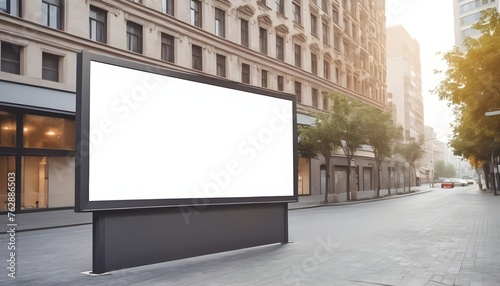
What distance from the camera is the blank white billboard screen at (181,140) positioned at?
23.6 feet

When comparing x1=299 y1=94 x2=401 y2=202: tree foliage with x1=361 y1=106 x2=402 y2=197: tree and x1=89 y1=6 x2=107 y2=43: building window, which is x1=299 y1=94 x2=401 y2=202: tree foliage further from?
x1=89 y1=6 x2=107 y2=43: building window

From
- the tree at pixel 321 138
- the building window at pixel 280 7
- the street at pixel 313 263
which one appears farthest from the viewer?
the building window at pixel 280 7

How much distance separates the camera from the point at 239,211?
9.40 m

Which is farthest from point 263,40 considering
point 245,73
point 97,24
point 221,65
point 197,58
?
point 97,24

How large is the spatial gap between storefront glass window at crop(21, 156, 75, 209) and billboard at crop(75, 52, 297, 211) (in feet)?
52.2

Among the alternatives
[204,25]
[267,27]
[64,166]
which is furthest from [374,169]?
[64,166]

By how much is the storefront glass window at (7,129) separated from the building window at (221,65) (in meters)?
14.0

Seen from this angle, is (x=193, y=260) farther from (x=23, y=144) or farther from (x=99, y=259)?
(x=23, y=144)

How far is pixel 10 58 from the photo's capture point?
20.7 metres

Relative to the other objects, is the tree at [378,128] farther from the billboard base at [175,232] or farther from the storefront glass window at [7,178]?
the billboard base at [175,232]

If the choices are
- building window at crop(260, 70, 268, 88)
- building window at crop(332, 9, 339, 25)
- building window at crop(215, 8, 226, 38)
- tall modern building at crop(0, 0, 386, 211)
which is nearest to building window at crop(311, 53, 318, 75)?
tall modern building at crop(0, 0, 386, 211)

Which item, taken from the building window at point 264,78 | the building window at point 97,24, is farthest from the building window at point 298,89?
the building window at point 97,24

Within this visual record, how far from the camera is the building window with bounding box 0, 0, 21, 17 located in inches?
800

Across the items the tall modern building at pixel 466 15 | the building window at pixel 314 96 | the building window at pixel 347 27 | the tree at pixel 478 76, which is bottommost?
the tree at pixel 478 76
